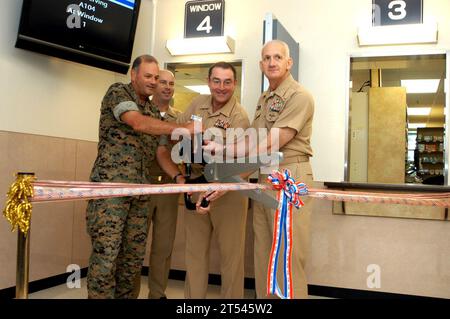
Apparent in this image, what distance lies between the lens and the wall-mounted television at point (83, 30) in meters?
2.80

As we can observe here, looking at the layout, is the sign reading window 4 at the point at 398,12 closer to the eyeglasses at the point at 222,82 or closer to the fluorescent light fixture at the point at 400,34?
the fluorescent light fixture at the point at 400,34

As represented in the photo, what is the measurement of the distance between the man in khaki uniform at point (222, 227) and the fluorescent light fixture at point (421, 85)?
15.2 ft

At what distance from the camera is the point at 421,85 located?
6.18 m

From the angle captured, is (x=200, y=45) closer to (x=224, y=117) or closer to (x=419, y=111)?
(x=224, y=117)

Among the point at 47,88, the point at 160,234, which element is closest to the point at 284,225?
the point at 160,234

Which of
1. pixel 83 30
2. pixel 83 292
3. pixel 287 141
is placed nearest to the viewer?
pixel 287 141

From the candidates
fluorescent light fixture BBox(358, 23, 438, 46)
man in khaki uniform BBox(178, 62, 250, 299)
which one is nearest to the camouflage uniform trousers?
man in khaki uniform BBox(178, 62, 250, 299)

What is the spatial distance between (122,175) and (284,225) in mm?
1015

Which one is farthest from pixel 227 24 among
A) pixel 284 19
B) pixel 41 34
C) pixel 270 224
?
pixel 270 224

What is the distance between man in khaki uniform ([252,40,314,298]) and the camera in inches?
81.0

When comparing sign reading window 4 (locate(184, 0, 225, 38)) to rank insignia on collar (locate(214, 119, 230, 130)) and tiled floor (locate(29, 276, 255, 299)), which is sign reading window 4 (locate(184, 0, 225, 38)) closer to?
rank insignia on collar (locate(214, 119, 230, 130))

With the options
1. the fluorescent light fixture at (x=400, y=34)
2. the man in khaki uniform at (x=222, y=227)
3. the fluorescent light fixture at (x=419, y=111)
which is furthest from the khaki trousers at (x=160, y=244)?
the fluorescent light fixture at (x=419, y=111)

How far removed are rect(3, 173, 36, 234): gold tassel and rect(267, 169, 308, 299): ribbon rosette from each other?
37.4 inches

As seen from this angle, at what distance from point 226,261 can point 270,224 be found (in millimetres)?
403
